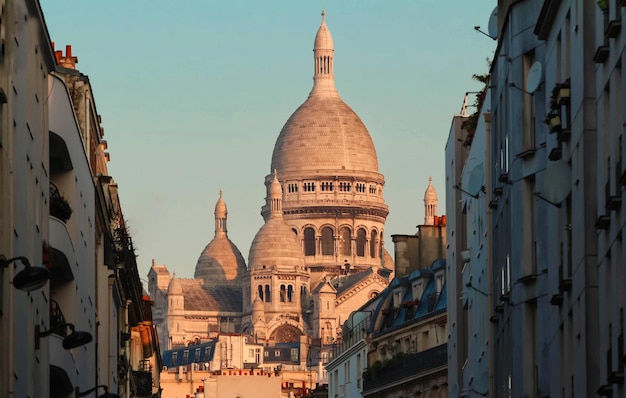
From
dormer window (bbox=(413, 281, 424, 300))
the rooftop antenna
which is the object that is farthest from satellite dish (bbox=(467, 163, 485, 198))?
dormer window (bbox=(413, 281, 424, 300))

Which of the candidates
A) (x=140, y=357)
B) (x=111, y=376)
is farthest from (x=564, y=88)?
(x=140, y=357)

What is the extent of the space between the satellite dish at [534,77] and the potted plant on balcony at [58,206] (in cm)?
618

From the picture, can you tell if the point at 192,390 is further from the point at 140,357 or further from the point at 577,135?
the point at 577,135

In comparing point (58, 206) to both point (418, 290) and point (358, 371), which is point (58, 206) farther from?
point (358, 371)

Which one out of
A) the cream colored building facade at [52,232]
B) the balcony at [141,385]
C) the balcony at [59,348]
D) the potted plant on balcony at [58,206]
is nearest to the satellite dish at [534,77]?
the cream colored building facade at [52,232]

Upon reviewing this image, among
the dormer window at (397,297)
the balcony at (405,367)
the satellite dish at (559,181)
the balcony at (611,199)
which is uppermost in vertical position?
the dormer window at (397,297)

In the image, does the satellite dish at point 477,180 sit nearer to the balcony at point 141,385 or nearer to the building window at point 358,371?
the balcony at point 141,385

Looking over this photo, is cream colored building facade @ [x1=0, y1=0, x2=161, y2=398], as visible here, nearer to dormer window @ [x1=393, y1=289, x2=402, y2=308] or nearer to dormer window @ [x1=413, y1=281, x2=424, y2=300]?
dormer window @ [x1=413, y1=281, x2=424, y2=300]

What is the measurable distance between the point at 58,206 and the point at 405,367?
2357 centimetres

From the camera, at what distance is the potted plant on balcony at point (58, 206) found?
27781 mm

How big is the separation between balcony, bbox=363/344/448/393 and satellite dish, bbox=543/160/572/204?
84.3 ft

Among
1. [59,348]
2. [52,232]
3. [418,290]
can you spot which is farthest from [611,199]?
[418,290]

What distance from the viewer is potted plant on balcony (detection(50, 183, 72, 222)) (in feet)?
91.1

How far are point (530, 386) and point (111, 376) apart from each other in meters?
13.5
